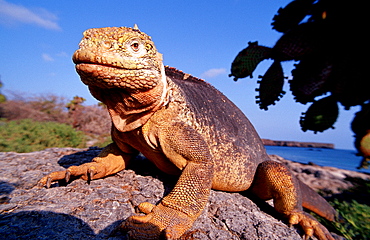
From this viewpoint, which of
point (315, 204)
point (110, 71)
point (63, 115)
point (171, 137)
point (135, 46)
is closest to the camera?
point (110, 71)

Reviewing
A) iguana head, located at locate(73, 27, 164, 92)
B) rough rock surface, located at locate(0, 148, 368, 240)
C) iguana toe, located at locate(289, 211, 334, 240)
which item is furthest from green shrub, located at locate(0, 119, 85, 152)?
iguana toe, located at locate(289, 211, 334, 240)

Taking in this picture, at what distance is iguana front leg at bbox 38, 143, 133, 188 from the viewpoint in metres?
2.40

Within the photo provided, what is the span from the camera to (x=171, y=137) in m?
2.15

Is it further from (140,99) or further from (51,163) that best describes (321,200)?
(51,163)

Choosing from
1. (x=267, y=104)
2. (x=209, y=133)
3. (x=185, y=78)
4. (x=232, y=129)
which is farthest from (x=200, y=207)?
(x=267, y=104)

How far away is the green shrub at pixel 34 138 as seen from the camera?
6531mm

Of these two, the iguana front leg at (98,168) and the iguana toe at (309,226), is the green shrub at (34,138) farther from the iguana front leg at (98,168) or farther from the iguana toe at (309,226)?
the iguana toe at (309,226)

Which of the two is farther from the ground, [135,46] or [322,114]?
[135,46]

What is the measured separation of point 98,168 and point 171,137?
1195 millimetres

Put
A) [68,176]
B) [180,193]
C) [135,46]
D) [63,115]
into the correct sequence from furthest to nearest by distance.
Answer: [63,115]
[68,176]
[180,193]
[135,46]

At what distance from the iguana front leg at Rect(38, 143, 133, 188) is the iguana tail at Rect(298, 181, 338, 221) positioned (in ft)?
→ 9.35

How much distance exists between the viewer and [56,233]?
162 cm

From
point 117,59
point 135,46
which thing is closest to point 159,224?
point 117,59

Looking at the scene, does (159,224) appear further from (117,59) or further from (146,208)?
(117,59)
